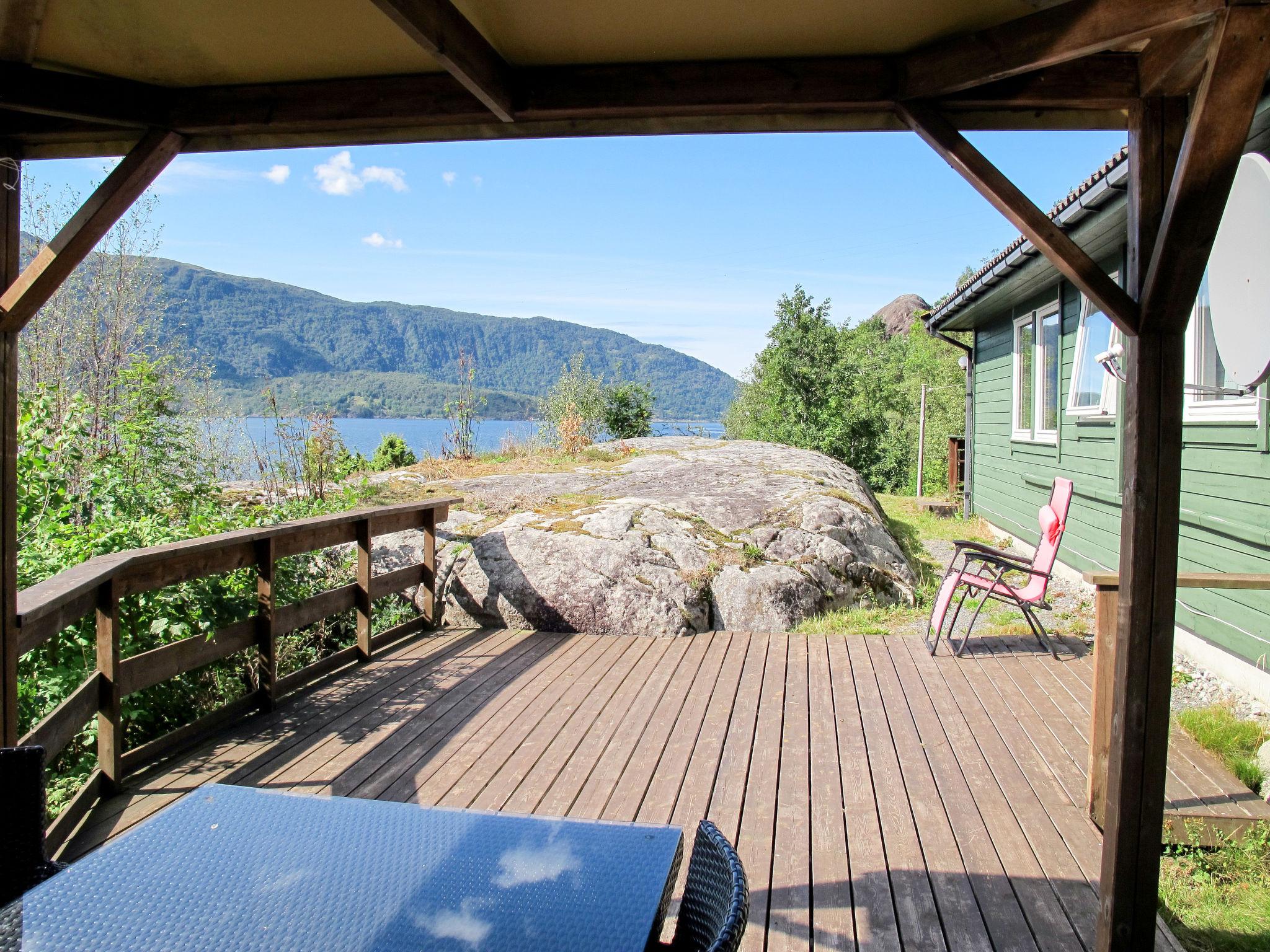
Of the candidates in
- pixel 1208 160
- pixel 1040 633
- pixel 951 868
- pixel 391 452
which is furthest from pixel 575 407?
pixel 1208 160

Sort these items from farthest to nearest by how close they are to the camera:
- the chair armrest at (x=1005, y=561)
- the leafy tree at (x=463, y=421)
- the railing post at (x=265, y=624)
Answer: the leafy tree at (x=463, y=421) → the chair armrest at (x=1005, y=561) → the railing post at (x=265, y=624)

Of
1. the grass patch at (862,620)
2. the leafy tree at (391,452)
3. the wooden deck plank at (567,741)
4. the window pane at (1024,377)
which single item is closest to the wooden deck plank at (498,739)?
the wooden deck plank at (567,741)

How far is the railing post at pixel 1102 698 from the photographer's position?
2.63 metres

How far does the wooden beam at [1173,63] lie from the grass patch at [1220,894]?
7.14ft

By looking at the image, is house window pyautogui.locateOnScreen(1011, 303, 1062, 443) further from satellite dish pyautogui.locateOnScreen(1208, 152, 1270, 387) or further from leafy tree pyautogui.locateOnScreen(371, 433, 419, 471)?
leafy tree pyautogui.locateOnScreen(371, 433, 419, 471)

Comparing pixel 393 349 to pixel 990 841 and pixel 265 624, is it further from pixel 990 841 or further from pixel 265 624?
pixel 990 841

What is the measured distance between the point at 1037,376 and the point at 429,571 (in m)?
5.99

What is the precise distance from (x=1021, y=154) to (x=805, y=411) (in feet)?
63.5

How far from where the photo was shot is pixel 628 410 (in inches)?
640

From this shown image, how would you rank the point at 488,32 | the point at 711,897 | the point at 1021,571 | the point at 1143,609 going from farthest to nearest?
the point at 1021,571
the point at 488,32
the point at 1143,609
the point at 711,897

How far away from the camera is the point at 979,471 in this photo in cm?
1042

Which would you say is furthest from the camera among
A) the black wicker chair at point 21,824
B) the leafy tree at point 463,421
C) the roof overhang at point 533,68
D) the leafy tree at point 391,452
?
the leafy tree at point 391,452

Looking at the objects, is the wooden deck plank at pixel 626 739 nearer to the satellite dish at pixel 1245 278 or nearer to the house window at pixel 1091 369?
the satellite dish at pixel 1245 278

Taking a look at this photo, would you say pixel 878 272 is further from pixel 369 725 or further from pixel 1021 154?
pixel 369 725
